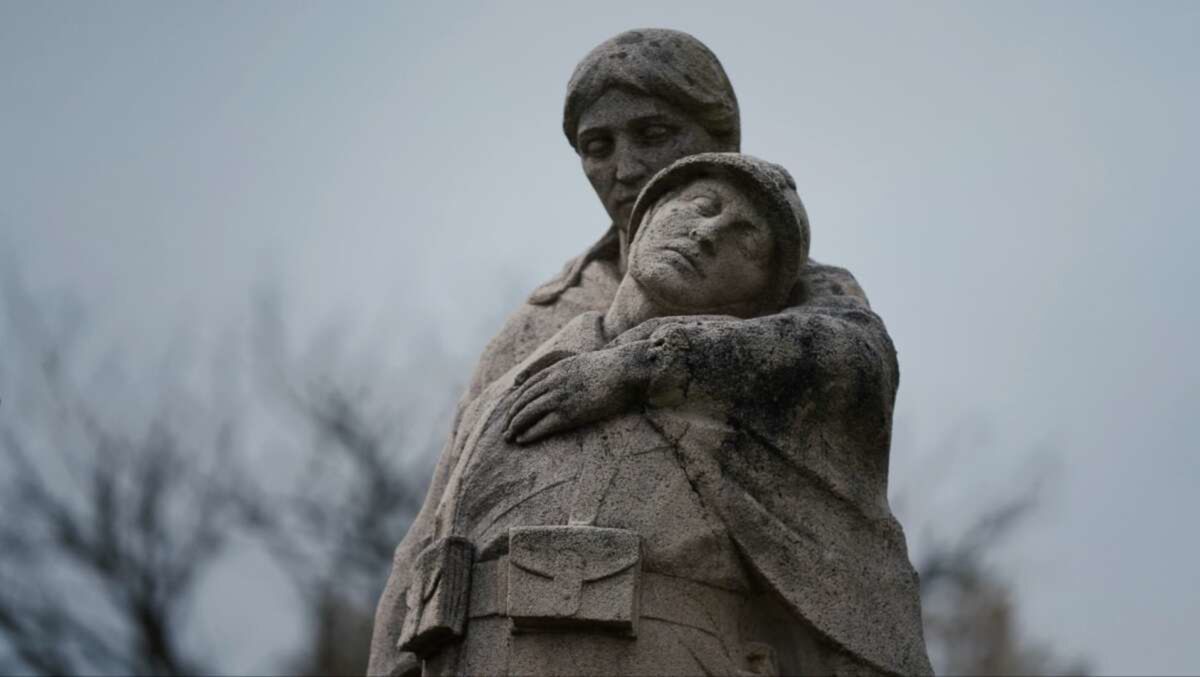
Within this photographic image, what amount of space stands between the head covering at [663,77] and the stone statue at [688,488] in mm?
581

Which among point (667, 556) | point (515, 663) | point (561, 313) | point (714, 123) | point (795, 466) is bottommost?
point (515, 663)

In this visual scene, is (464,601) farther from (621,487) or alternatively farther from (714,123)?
(714,123)

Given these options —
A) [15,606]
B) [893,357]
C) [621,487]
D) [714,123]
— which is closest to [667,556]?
[621,487]

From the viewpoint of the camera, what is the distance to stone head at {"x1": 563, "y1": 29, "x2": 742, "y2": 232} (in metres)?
5.89

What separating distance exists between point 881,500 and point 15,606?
27.2 ft

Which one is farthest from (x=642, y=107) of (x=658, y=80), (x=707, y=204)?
(x=707, y=204)

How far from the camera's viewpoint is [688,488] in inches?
190

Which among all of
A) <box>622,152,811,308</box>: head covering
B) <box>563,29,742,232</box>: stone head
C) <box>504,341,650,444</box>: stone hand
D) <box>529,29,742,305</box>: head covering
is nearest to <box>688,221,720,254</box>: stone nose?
<box>622,152,811,308</box>: head covering

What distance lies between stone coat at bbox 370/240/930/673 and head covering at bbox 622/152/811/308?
0.21 meters

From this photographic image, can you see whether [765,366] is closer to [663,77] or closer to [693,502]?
[693,502]

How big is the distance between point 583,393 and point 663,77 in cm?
141

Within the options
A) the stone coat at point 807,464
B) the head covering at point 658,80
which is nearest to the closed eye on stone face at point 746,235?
the stone coat at point 807,464

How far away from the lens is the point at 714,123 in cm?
600

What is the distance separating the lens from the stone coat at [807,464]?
15.7ft
